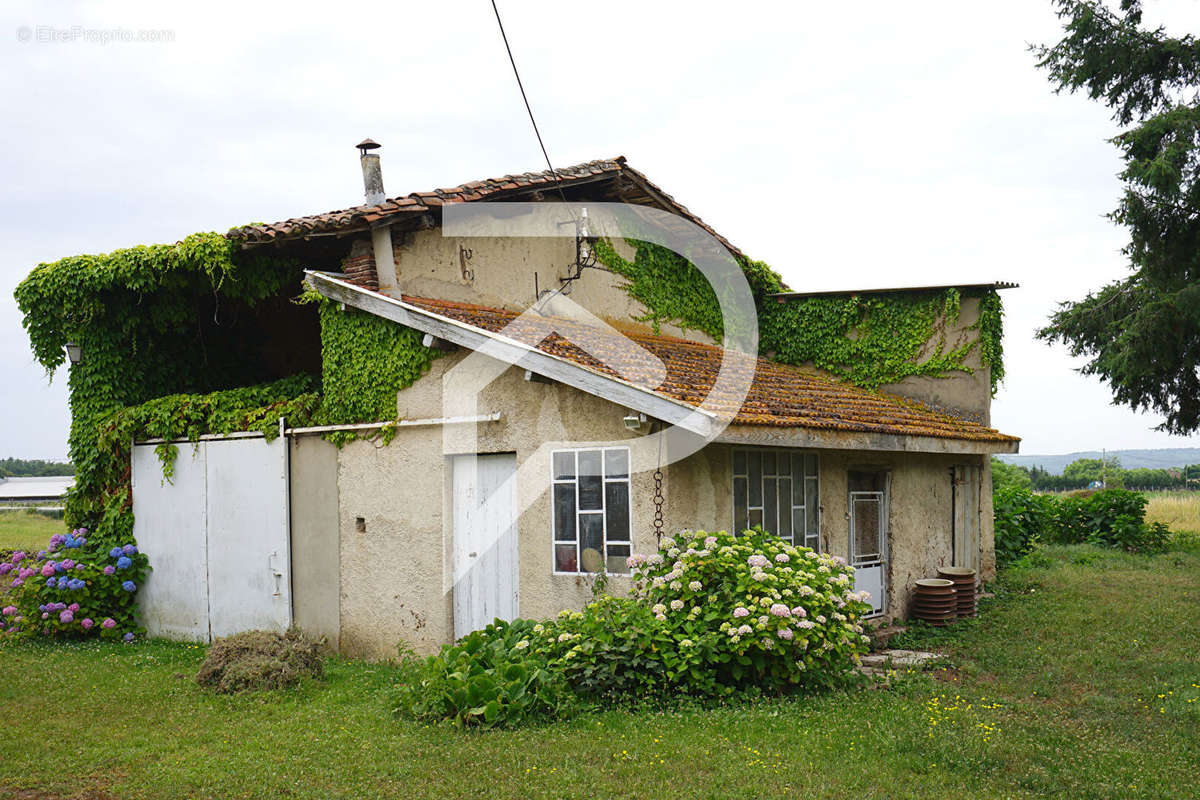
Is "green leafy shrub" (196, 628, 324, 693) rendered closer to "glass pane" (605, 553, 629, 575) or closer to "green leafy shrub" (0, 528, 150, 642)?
"glass pane" (605, 553, 629, 575)

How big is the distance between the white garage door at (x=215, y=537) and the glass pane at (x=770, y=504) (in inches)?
222

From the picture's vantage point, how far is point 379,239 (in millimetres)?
11445

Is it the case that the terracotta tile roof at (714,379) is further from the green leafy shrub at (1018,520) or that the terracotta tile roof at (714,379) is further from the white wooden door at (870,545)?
the green leafy shrub at (1018,520)

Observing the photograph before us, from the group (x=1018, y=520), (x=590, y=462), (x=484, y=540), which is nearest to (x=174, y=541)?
(x=484, y=540)

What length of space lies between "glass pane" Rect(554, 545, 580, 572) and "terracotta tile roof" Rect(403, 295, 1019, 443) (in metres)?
1.79

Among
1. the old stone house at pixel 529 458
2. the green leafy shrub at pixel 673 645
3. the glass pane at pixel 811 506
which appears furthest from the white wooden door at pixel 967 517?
the green leafy shrub at pixel 673 645

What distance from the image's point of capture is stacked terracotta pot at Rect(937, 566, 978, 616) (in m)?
12.4

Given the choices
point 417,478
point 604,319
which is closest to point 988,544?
point 604,319

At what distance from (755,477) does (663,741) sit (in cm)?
389

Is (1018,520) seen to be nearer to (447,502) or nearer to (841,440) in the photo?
(841,440)

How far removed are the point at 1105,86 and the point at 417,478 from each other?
55.9 feet

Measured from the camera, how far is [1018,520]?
68.7 feet

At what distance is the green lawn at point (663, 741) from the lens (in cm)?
588

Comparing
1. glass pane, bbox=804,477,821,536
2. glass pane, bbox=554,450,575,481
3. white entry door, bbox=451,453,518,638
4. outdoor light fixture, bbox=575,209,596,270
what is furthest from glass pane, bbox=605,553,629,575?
outdoor light fixture, bbox=575,209,596,270
